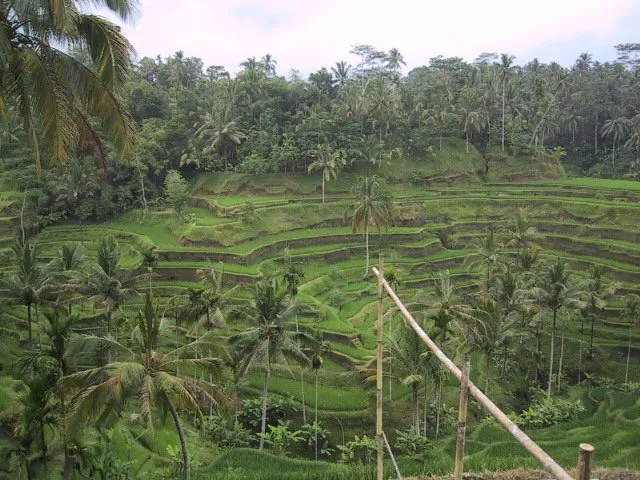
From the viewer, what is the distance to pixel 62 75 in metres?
7.10

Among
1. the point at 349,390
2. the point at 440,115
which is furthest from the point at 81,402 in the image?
the point at 440,115

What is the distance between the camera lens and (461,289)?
115 ft

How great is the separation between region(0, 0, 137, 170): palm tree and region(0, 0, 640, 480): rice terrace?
36 millimetres

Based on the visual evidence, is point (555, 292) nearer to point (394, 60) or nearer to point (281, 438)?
point (281, 438)

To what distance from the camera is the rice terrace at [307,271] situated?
33.5ft

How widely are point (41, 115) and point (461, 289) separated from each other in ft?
104

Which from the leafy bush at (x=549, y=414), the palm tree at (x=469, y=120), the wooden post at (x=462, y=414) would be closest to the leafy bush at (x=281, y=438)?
the leafy bush at (x=549, y=414)

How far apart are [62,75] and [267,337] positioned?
40.7 ft

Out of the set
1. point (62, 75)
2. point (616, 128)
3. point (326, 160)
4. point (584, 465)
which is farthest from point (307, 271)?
point (616, 128)

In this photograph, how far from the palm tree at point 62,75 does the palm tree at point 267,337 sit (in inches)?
434

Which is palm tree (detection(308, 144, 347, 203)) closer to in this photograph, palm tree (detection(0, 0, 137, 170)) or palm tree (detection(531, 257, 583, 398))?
palm tree (detection(531, 257, 583, 398))

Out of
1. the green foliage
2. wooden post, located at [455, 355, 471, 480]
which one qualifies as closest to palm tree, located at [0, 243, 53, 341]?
wooden post, located at [455, 355, 471, 480]

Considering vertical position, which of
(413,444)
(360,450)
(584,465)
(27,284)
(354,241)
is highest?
(584,465)

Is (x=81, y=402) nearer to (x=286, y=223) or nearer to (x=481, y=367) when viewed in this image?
(x=481, y=367)
